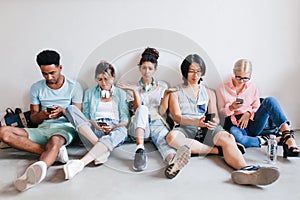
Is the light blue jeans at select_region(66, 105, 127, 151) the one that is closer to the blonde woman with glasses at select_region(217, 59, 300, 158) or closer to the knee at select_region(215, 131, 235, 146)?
the knee at select_region(215, 131, 235, 146)

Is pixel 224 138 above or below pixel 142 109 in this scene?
below

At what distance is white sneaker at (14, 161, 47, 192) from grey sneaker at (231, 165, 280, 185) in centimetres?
110

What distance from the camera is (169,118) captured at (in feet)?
8.79

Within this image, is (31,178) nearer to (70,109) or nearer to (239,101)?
(70,109)

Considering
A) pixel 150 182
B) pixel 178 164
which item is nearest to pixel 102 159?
pixel 150 182

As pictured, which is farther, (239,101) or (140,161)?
(239,101)

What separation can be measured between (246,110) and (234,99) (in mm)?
121

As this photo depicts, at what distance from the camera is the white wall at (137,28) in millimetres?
2809

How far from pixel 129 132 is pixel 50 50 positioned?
85 cm

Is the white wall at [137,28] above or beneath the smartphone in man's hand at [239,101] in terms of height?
above

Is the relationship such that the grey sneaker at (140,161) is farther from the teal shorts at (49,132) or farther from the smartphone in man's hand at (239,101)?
the smartphone in man's hand at (239,101)

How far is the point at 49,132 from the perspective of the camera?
2.53 metres

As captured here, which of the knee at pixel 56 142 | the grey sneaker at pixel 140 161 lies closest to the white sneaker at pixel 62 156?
the knee at pixel 56 142

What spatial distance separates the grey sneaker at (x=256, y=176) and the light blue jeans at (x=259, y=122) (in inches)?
21.0
